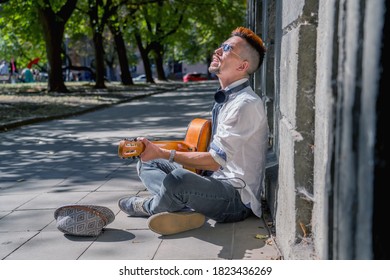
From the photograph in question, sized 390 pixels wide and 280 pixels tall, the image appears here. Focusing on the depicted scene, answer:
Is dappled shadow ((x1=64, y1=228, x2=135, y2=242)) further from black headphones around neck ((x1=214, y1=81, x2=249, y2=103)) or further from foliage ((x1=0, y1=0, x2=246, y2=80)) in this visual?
foliage ((x1=0, y1=0, x2=246, y2=80))

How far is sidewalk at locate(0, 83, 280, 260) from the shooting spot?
3.92m

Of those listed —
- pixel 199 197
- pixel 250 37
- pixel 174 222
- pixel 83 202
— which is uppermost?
pixel 250 37

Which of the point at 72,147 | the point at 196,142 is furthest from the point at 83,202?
the point at 72,147

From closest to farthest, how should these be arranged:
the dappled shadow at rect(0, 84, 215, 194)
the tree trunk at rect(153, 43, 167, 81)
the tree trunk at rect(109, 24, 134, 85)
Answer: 1. the dappled shadow at rect(0, 84, 215, 194)
2. the tree trunk at rect(109, 24, 134, 85)
3. the tree trunk at rect(153, 43, 167, 81)

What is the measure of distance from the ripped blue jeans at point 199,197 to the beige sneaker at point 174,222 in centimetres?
5

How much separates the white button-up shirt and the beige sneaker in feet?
1.12

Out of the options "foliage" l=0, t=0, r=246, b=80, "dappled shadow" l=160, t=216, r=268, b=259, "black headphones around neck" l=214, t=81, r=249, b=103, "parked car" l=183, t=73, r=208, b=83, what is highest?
"foliage" l=0, t=0, r=246, b=80

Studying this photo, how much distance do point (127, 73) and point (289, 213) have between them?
36.8 m

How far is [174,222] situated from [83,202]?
4.99 ft

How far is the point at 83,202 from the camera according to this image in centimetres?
550

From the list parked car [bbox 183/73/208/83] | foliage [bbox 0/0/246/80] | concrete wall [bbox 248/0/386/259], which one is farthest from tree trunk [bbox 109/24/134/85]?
concrete wall [bbox 248/0/386/259]

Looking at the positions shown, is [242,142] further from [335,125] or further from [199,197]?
[335,125]

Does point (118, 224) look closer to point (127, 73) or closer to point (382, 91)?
point (382, 91)

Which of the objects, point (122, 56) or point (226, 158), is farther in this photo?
point (122, 56)
